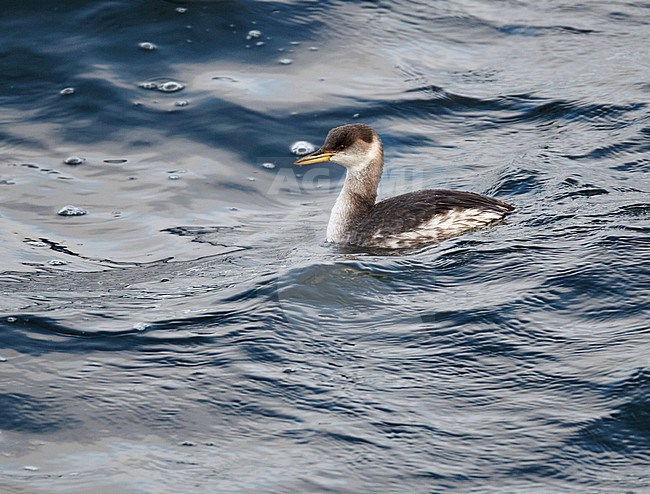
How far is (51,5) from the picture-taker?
12.7 m

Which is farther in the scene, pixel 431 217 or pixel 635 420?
pixel 431 217

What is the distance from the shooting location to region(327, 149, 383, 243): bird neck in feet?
27.8

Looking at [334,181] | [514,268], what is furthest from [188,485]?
[334,181]

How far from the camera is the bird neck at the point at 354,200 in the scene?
8.48 meters

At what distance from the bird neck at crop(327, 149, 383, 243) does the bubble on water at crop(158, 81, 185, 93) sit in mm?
3467

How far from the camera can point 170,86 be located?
37.7 ft

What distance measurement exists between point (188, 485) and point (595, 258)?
352 centimetres

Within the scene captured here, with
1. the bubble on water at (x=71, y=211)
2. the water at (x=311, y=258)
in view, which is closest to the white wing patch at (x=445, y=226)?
the water at (x=311, y=258)

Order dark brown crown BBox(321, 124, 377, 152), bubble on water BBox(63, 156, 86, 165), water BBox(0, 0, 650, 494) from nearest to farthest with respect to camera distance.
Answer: water BBox(0, 0, 650, 494)
dark brown crown BBox(321, 124, 377, 152)
bubble on water BBox(63, 156, 86, 165)

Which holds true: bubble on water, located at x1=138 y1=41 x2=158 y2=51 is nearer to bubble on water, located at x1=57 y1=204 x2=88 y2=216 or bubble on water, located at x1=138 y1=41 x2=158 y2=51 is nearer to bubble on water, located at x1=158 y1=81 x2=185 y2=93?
bubble on water, located at x1=158 y1=81 x2=185 y2=93

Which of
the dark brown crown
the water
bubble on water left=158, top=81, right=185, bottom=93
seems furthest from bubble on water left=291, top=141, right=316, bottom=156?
the dark brown crown

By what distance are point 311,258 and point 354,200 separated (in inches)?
36.6

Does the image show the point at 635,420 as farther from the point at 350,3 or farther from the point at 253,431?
the point at 350,3

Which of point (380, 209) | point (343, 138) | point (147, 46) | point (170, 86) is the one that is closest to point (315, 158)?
point (343, 138)
